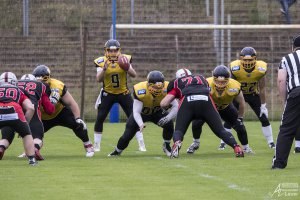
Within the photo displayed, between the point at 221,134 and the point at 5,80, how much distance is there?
10.1 feet

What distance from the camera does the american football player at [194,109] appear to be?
12320mm

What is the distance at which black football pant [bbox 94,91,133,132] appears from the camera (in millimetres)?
14312

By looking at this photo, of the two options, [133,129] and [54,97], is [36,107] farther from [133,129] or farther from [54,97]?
[133,129]

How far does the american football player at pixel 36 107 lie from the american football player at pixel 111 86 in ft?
5.64

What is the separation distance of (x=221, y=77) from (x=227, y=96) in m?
0.35

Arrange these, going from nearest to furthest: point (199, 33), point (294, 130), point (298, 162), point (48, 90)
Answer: point (294, 130), point (298, 162), point (48, 90), point (199, 33)

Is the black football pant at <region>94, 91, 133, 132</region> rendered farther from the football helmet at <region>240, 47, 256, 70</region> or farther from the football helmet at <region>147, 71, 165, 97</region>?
the football helmet at <region>240, 47, 256, 70</region>

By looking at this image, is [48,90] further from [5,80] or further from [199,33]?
[199,33]

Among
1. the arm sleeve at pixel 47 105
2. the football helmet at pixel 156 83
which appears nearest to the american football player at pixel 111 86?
the football helmet at pixel 156 83

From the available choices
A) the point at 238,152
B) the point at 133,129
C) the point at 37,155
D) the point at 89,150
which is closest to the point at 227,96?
the point at 238,152

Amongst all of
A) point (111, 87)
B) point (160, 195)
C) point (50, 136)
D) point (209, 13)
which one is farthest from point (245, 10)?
point (160, 195)

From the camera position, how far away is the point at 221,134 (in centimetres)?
1232

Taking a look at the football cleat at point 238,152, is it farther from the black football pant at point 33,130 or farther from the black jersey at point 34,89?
the black jersey at point 34,89

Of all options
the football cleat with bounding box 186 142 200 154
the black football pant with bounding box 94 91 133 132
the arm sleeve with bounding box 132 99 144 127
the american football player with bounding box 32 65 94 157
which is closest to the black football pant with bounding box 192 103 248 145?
the football cleat with bounding box 186 142 200 154
